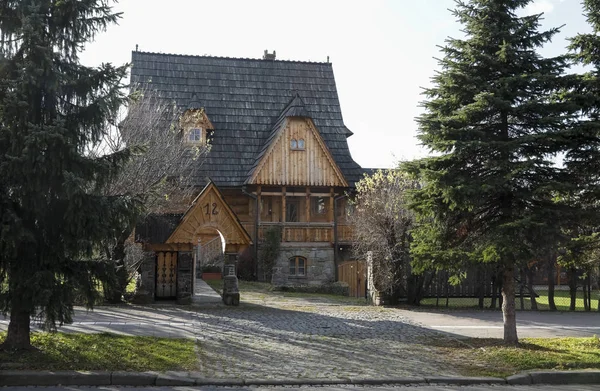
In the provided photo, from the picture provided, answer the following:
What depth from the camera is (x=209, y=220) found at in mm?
17266

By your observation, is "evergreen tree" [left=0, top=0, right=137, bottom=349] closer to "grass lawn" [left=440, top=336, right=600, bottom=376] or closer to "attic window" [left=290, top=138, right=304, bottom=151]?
"grass lawn" [left=440, top=336, right=600, bottom=376]

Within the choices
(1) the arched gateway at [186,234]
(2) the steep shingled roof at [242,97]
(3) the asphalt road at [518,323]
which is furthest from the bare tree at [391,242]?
(2) the steep shingled roof at [242,97]

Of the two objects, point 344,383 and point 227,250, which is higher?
point 227,250

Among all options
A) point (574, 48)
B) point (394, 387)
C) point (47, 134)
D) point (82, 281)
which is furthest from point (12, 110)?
point (574, 48)

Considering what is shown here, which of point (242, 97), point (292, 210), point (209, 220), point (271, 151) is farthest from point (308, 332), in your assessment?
point (242, 97)

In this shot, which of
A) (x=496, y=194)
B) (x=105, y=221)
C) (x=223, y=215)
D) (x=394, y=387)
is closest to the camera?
(x=394, y=387)

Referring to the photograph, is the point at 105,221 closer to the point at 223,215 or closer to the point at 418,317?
the point at 223,215

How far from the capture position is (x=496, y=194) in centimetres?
1164

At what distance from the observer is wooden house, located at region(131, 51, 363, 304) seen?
1061 inches

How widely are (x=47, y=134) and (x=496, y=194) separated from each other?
8.10 metres

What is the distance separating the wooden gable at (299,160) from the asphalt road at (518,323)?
10.8 m

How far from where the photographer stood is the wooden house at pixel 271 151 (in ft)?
88.4

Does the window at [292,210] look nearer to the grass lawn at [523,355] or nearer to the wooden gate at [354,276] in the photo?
the wooden gate at [354,276]

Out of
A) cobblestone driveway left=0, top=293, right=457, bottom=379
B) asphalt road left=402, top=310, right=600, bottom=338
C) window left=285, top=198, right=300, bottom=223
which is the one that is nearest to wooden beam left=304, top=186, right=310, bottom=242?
window left=285, top=198, right=300, bottom=223
